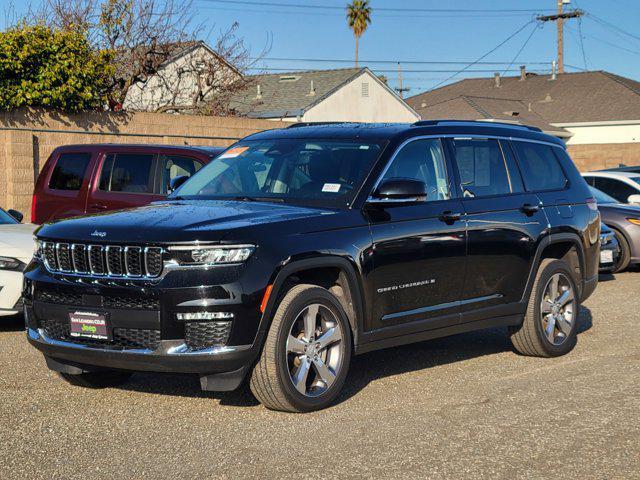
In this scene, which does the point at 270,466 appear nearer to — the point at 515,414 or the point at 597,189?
the point at 515,414

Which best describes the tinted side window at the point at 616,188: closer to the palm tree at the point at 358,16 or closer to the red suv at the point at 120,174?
the red suv at the point at 120,174

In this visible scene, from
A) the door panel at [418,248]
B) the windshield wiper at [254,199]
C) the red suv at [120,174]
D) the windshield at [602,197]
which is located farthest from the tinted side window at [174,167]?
the windshield at [602,197]

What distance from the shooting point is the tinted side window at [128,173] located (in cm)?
1218

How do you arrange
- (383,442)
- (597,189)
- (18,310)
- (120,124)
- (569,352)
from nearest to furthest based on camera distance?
(383,442) < (569,352) < (18,310) < (597,189) < (120,124)

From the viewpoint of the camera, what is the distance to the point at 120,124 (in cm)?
1983

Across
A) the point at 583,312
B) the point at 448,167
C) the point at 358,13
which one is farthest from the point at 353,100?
the point at 448,167

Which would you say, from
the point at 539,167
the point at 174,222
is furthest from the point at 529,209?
the point at 174,222

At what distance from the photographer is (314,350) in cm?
626

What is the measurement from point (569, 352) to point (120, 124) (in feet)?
43.5

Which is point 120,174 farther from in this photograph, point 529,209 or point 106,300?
point 106,300

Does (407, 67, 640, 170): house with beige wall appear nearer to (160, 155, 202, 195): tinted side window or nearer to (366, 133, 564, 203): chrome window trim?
(160, 155, 202, 195): tinted side window

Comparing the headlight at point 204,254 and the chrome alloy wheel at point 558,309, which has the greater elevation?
the headlight at point 204,254

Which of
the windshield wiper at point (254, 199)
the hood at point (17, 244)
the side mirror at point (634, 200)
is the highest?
the windshield wiper at point (254, 199)

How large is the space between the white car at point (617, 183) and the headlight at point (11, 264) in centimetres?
1067
